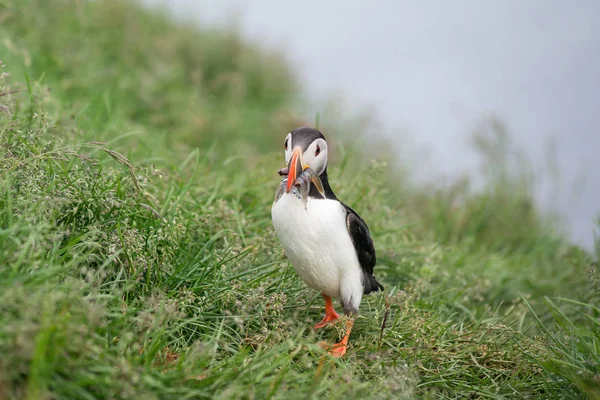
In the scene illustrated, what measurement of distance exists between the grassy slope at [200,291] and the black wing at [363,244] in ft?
0.61

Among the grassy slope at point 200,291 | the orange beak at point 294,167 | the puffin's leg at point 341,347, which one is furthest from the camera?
the puffin's leg at point 341,347

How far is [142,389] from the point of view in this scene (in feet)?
7.57

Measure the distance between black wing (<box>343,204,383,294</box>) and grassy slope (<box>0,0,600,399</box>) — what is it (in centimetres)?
19

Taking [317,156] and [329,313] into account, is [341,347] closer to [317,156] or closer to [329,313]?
[329,313]

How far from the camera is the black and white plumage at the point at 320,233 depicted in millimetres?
2992

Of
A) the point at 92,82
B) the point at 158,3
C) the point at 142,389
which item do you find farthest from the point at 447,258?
the point at 158,3

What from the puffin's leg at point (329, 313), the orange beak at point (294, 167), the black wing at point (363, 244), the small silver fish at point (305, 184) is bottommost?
the puffin's leg at point (329, 313)

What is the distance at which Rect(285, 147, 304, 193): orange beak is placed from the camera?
9.26 feet

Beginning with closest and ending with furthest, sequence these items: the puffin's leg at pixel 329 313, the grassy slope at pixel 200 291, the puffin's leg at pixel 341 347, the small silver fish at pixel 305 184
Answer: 1. the grassy slope at pixel 200 291
2. the small silver fish at pixel 305 184
3. the puffin's leg at pixel 341 347
4. the puffin's leg at pixel 329 313

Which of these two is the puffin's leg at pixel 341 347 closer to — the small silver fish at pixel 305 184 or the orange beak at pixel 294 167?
the small silver fish at pixel 305 184

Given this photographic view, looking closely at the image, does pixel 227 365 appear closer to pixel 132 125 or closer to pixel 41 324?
pixel 41 324

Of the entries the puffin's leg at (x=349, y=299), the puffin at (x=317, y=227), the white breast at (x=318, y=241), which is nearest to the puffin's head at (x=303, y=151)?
the puffin at (x=317, y=227)

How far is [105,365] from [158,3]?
9091 millimetres

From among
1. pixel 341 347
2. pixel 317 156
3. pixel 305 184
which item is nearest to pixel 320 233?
pixel 305 184
